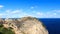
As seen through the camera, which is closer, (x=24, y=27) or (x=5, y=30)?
(x=5, y=30)

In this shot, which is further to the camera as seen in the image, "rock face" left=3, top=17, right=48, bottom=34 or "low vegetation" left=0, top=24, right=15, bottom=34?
"rock face" left=3, top=17, right=48, bottom=34

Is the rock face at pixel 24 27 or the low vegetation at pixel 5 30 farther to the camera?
the rock face at pixel 24 27

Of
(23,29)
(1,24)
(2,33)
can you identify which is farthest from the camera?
(23,29)

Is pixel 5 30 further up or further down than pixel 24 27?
further down

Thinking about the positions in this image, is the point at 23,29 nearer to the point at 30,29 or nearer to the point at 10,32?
the point at 30,29

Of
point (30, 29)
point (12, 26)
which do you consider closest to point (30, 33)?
point (30, 29)

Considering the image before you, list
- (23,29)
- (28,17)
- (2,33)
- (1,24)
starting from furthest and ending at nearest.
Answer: (28,17) → (23,29) → (1,24) → (2,33)

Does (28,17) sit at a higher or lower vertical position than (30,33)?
higher

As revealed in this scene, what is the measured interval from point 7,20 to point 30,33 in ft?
11.6

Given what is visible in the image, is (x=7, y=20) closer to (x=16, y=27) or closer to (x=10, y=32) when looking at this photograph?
(x=16, y=27)

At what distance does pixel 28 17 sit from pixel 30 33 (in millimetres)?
5455

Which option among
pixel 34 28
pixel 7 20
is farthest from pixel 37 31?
pixel 7 20

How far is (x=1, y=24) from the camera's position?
2562 centimetres

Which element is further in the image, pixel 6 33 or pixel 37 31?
pixel 37 31
